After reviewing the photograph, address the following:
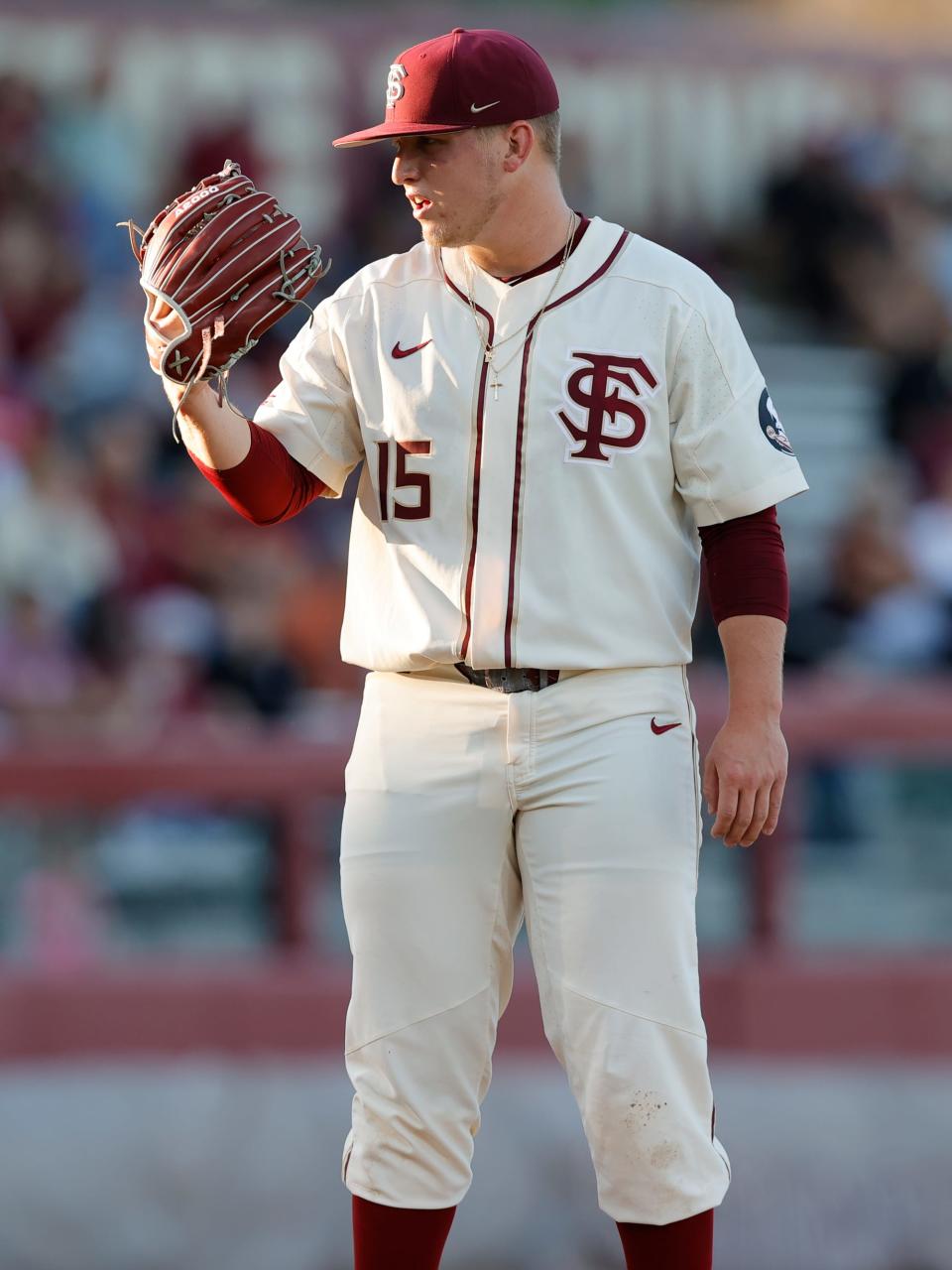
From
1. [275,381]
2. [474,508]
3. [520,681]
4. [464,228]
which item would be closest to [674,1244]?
[520,681]

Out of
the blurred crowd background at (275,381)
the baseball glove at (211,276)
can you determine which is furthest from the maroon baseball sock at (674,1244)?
the blurred crowd background at (275,381)

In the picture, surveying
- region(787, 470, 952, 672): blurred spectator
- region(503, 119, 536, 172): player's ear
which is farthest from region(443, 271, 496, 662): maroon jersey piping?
region(787, 470, 952, 672): blurred spectator

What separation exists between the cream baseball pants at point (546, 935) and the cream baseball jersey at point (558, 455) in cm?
10

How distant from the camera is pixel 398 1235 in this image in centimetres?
276

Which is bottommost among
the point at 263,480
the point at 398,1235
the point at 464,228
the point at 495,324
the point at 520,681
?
the point at 398,1235

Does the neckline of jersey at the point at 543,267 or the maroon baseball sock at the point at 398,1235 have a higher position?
the neckline of jersey at the point at 543,267

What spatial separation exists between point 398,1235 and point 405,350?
1246 millimetres

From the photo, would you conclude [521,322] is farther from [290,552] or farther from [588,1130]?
[290,552]

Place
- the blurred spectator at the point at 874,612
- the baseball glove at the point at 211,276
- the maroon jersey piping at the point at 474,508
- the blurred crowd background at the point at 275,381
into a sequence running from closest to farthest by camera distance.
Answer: the baseball glove at the point at 211,276 → the maroon jersey piping at the point at 474,508 → the blurred crowd background at the point at 275,381 → the blurred spectator at the point at 874,612

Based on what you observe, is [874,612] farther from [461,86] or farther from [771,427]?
[461,86]

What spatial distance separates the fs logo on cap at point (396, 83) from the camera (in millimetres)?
2727

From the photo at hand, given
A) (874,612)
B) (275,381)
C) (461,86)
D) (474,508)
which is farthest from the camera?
(275,381)

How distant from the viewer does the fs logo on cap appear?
8.95ft

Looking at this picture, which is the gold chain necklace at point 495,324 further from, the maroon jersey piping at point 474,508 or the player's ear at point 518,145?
the player's ear at point 518,145
